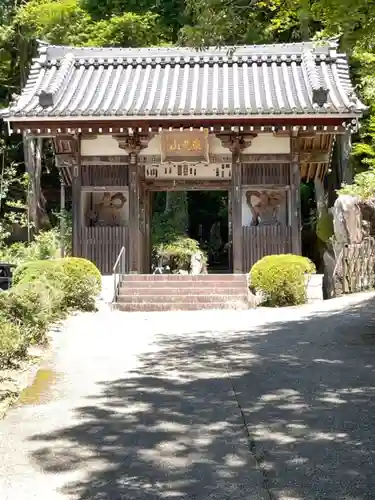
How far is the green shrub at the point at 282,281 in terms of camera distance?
12.4 metres

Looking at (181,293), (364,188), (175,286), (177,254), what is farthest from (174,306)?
(177,254)

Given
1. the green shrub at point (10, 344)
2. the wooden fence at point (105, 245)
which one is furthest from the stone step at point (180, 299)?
the green shrub at point (10, 344)

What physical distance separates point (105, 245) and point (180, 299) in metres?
3.33

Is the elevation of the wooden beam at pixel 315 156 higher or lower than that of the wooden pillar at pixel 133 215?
higher

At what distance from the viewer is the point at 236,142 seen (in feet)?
49.9

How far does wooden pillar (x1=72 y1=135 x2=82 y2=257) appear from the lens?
50.7ft

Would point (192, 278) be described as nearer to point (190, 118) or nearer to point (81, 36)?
point (190, 118)

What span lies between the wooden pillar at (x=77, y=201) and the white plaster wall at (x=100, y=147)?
19 centimetres

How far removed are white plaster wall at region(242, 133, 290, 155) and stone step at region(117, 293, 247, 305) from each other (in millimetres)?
4142

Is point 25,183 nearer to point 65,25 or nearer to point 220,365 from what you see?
point 65,25

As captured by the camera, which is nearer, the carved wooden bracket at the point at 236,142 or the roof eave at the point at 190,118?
the roof eave at the point at 190,118

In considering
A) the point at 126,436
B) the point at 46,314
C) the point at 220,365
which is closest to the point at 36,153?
the point at 46,314

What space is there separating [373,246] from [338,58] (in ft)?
22.4

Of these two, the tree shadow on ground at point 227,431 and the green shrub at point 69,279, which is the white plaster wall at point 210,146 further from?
the tree shadow on ground at point 227,431
